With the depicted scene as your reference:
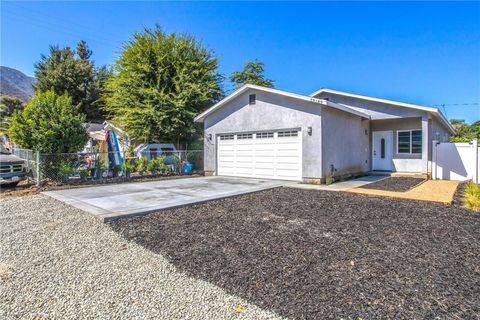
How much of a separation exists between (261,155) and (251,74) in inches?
735

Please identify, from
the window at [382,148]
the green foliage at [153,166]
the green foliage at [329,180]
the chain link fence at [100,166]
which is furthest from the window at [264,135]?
the window at [382,148]

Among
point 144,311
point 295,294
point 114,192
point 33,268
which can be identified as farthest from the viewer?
point 114,192

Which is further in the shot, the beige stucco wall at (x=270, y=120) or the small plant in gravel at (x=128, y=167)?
the small plant in gravel at (x=128, y=167)

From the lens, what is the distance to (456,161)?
11.8 m

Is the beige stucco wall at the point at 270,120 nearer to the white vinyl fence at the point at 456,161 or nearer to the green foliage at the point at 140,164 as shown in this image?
the green foliage at the point at 140,164

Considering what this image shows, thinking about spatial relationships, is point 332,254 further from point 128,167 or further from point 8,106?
point 8,106

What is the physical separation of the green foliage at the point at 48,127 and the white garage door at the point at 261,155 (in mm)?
6420

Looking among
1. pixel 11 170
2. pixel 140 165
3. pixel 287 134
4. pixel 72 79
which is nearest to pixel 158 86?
pixel 140 165

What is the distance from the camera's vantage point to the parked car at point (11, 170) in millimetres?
9578

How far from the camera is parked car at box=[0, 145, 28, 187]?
31.4 feet

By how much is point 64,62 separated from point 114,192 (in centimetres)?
2801

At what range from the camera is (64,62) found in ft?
95.8

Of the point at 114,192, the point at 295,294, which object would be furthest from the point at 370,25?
the point at 295,294

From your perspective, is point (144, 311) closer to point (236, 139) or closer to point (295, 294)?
point (295, 294)
